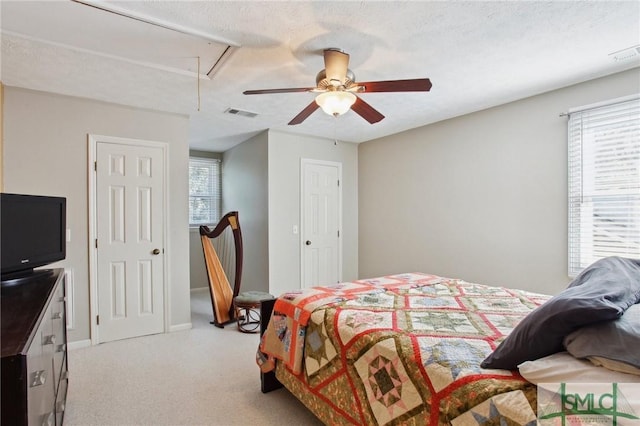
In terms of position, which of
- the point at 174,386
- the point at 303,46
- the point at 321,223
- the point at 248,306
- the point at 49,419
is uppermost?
the point at 303,46

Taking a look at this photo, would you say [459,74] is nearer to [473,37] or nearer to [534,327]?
[473,37]

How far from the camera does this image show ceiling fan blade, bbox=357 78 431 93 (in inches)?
80.0

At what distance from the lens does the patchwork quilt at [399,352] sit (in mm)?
1187

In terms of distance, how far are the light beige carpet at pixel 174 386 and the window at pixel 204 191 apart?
2709mm

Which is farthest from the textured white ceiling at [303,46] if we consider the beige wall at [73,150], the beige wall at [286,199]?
the beige wall at [286,199]

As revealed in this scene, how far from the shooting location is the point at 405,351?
146cm

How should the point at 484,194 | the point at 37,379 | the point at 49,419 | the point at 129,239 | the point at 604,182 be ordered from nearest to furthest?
the point at 37,379 < the point at 49,419 < the point at 604,182 < the point at 129,239 < the point at 484,194

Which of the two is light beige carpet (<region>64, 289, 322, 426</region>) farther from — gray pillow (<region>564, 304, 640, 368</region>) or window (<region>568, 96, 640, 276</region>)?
window (<region>568, 96, 640, 276</region>)

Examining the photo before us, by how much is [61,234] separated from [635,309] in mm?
3018

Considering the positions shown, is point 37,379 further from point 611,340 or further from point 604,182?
point 604,182

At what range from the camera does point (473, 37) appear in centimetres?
221

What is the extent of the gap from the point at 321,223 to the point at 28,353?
4.17m

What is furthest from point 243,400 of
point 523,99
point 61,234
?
point 523,99

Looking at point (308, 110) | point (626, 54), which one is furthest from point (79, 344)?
point (626, 54)
